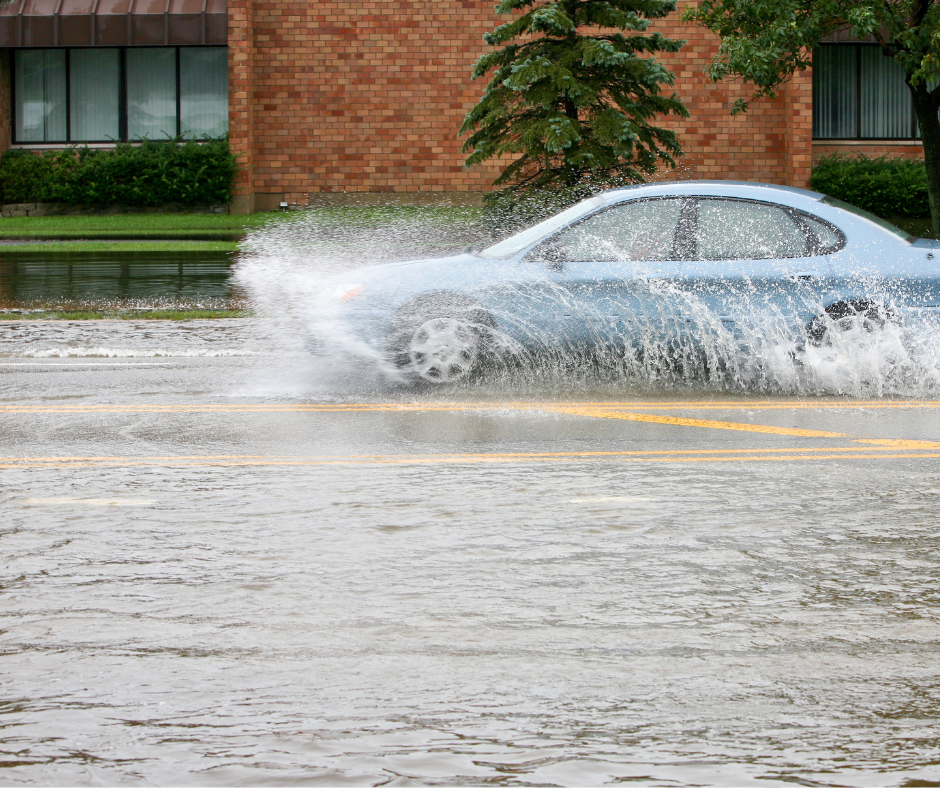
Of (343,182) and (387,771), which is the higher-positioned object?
(343,182)

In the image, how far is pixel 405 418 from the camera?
8008 mm

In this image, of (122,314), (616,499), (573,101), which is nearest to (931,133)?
(573,101)

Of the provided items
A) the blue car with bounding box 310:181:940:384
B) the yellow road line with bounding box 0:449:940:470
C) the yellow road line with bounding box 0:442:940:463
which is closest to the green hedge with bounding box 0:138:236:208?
the blue car with bounding box 310:181:940:384

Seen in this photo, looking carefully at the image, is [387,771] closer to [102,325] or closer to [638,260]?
[638,260]

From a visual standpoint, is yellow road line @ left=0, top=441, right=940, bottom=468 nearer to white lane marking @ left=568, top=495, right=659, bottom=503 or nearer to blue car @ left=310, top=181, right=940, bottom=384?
white lane marking @ left=568, top=495, right=659, bottom=503

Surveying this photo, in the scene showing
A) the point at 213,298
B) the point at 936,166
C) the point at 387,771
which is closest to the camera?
the point at 387,771

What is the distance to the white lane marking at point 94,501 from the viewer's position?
5.83 m

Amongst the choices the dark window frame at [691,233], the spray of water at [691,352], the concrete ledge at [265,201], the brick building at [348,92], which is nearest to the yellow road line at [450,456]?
the spray of water at [691,352]

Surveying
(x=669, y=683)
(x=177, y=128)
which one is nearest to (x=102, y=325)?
(x=669, y=683)

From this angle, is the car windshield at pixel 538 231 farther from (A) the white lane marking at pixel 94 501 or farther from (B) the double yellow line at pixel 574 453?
(A) the white lane marking at pixel 94 501

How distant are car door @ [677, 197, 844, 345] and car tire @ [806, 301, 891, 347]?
0.09 m

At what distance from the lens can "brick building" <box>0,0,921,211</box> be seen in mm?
28750

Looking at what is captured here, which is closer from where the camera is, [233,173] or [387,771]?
[387,771]

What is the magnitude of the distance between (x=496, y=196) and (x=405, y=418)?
13.5 metres
